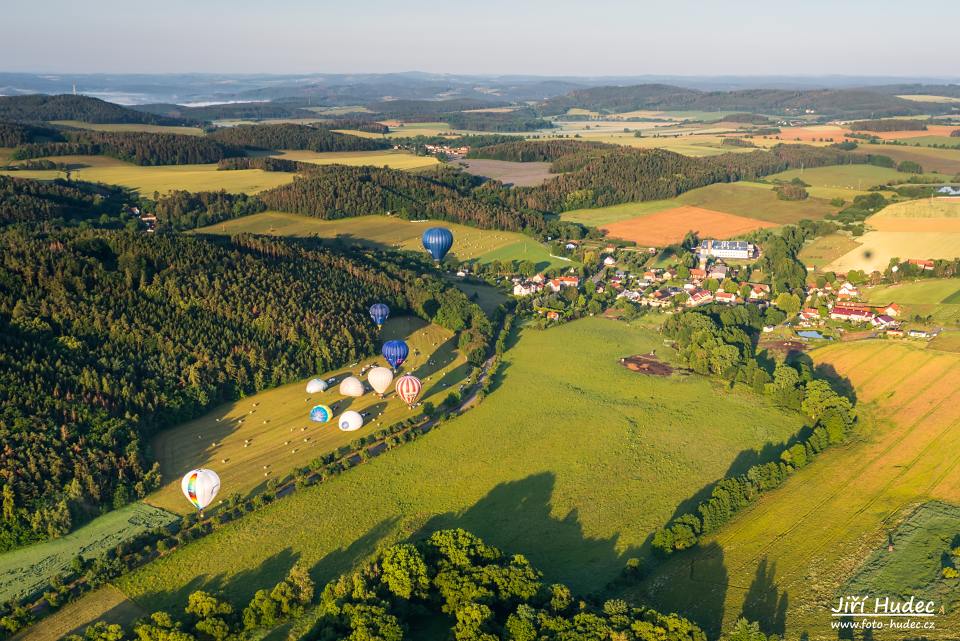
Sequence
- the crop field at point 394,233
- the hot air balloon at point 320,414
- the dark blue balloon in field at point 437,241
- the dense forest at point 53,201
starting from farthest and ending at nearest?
the crop field at point 394,233 → the dense forest at point 53,201 → the dark blue balloon in field at point 437,241 → the hot air balloon at point 320,414

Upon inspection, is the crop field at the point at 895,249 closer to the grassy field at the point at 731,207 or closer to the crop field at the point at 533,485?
the grassy field at the point at 731,207

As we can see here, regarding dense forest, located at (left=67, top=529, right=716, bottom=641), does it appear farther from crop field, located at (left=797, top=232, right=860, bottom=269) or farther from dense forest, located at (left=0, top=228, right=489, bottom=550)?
crop field, located at (left=797, top=232, right=860, bottom=269)

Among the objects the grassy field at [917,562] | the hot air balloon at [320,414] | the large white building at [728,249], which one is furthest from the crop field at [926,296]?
the hot air balloon at [320,414]

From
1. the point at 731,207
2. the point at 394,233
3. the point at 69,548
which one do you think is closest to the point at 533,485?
the point at 69,548

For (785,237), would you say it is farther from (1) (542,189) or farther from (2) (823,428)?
(2) (823,428)

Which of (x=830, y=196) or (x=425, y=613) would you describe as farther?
(x=830, y=196)

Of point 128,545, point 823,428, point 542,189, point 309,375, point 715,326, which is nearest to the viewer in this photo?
point 128,545

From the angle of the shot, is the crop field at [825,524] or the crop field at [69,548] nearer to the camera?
the crop field at [825,524]

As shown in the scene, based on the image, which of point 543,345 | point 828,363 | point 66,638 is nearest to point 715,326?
point 828,363
